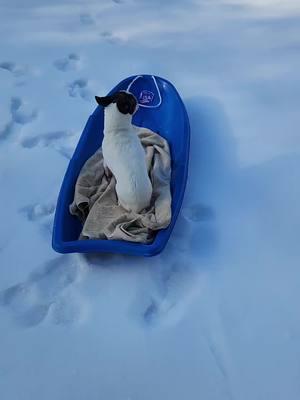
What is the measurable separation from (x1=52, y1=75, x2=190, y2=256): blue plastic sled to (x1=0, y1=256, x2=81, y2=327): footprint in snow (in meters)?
0.08

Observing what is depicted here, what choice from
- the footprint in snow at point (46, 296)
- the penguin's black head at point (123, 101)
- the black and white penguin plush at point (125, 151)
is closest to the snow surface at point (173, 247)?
the footprint in snow at point (46, 296)

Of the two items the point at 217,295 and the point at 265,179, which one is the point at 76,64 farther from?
the point at 217,295

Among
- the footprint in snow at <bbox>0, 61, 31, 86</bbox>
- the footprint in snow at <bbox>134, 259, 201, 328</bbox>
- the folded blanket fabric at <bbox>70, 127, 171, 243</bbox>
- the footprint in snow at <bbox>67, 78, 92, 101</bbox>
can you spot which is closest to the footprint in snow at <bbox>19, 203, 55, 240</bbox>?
the folded blanket fabric at <bbox>70, 127, 171, 243</bbox>

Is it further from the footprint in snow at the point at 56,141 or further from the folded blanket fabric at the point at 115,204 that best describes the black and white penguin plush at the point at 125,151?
the footprint in snow at the point at 56,141

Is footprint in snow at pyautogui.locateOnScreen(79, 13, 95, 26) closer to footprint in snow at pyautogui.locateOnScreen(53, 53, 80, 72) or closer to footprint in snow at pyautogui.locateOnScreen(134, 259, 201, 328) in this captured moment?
footprint in snow at pyautogui.locateOnScreen(53, 53, 80, 72)

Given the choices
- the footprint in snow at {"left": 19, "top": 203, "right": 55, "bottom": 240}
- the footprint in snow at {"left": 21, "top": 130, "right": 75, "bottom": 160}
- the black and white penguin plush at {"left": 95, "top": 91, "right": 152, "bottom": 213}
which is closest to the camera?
the black and white penguin plush at {"left": 95, "top": 91, "right": 152, "bottom": 213}

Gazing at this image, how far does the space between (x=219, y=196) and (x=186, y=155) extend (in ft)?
0.58

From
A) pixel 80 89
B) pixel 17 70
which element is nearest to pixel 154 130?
pixel 80 89

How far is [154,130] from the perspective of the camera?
5.28 feet

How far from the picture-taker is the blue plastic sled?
1.14 metres

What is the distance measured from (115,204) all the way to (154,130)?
430 millimetres

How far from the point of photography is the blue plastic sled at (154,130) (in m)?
1.14

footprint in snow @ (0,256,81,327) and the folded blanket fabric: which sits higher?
the folded blanket fabric

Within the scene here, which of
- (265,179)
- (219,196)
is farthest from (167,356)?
(265,179)
